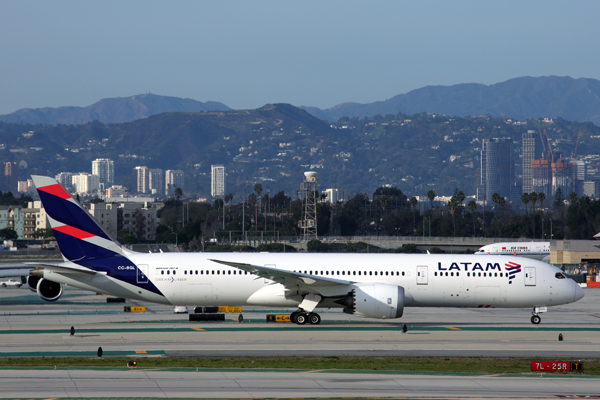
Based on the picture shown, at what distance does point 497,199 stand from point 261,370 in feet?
573

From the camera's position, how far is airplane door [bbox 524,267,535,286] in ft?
119

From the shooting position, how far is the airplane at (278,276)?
35188mm

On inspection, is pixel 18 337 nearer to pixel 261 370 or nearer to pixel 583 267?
pixel 261 370

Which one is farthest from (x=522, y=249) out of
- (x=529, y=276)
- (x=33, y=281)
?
(x=33, y=281)

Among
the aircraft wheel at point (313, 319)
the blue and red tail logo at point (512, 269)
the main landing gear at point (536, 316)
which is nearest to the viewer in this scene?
the aircraft wheel at point (313, 319)

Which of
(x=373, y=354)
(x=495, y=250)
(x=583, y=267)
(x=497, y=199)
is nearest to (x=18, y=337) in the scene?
(x=373, y=354)

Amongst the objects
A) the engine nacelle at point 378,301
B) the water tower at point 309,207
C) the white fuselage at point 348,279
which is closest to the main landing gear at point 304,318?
the white fuselage at point 348,279

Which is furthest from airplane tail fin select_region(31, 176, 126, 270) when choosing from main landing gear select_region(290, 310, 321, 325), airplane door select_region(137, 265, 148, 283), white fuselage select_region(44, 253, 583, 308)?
main landing gear select_region(290, 310, 321, 325)

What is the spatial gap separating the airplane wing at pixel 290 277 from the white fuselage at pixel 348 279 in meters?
0.85

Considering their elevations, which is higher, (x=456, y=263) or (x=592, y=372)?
(x=456, y=263)

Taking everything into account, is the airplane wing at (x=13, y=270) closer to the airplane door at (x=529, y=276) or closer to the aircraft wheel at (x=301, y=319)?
the aircraft wheel at (x=301, y=319)

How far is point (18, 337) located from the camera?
103 ft

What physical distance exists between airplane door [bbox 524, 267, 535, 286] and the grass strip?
10.6 m

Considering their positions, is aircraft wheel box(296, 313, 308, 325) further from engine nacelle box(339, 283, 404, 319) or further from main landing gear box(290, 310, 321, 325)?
engine nacelle box(339, 283, 404, 319)
